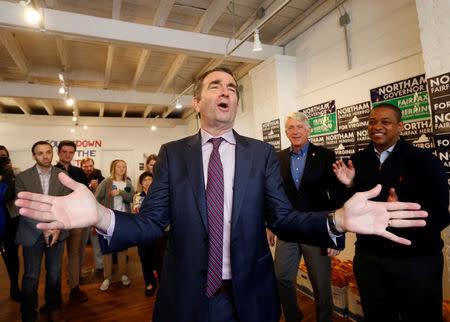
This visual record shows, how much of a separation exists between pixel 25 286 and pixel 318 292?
2.70m

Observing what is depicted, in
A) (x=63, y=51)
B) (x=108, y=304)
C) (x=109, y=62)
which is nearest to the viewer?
(x=108, y=304)

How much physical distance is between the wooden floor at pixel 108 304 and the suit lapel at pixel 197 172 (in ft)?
7.41

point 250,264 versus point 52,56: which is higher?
point 52,56

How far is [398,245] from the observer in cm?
166

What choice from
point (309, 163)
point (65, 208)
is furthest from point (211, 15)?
point (65, 208)

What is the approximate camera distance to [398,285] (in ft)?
5.45

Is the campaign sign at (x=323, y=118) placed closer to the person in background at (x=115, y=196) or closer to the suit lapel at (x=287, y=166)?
the suit lapel at (x=287, y=166)

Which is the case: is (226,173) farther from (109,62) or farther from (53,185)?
(109,62)

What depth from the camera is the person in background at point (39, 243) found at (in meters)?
2.39

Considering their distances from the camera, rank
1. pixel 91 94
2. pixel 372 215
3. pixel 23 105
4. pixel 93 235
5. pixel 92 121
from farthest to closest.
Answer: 1. pixel 92 121
2. pixel 23 105
3. pixel 91 94
4. pixel 93 235
5. pixel 372 215

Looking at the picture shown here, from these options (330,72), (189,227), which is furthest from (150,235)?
(330,72)

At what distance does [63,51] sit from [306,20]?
14.8 feet

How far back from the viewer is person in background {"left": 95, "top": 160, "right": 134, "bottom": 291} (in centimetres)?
349

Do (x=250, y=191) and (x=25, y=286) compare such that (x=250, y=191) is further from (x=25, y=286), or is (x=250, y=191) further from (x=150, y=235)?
(x=25, y=286)
